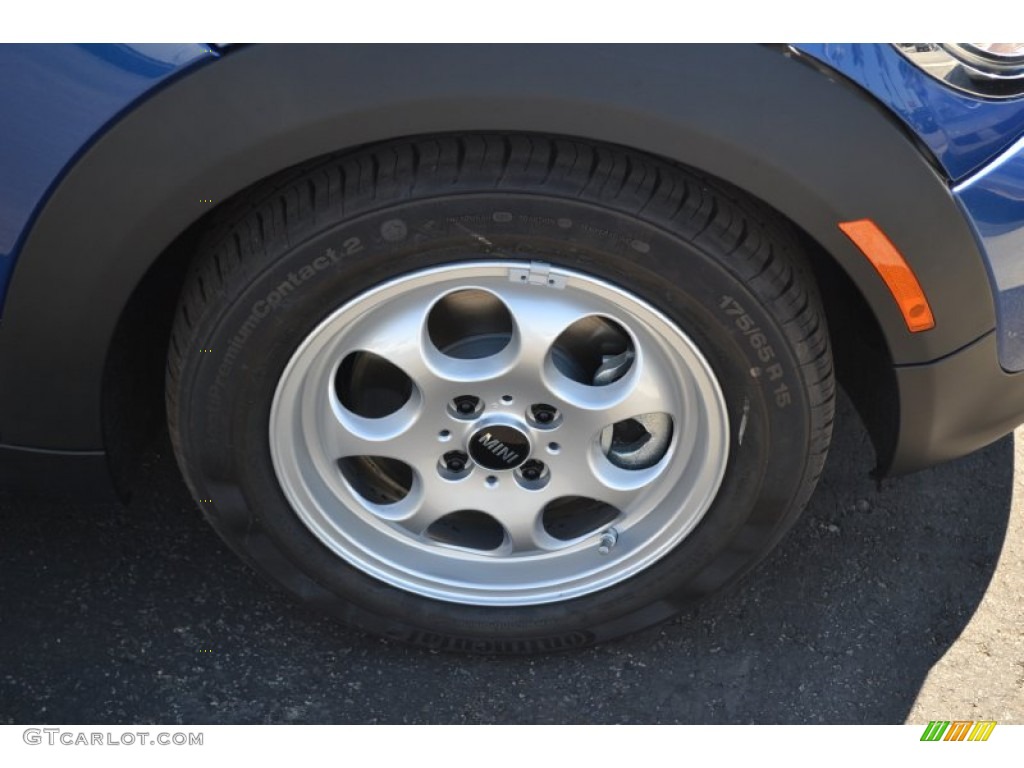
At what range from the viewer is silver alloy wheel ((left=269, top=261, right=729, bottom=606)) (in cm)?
194

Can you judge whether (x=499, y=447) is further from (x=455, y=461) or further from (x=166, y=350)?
(x=166, y=350)

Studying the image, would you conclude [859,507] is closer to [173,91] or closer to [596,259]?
[596,259]

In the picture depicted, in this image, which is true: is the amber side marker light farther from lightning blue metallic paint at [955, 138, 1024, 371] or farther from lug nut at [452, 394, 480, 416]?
lug nut at [452, 394, 480, 416]

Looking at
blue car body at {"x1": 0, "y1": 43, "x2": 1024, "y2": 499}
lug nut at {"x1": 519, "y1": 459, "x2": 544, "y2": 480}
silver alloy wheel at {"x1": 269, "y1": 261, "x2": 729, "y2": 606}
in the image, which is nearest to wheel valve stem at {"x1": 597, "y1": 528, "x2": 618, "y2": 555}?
silver alloy wheel at {"x1": 269, "y1": 261, "x2": 729, "y2": 606}

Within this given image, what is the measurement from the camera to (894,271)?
1.80 m

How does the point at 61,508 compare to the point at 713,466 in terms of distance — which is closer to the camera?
the point at 713,466

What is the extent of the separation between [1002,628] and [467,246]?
4.63 ft

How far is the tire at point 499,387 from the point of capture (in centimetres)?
177

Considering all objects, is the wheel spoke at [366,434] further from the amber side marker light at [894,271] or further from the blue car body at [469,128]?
the amber side marker light at [894,271]

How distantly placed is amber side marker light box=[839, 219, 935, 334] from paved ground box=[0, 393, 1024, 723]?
772mm

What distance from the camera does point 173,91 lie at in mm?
1668

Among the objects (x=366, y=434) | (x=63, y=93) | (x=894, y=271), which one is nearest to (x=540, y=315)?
(x=366, y=434)

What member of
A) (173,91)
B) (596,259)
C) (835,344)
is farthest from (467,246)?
(835,344)

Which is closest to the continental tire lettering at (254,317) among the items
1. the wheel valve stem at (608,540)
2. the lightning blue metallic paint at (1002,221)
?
the wheel valve stem at (608,540)
